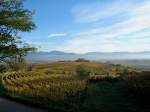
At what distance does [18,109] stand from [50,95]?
326 cm

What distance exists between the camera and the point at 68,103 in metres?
18.3

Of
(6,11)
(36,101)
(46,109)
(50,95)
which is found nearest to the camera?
(46,109)

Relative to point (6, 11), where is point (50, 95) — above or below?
below

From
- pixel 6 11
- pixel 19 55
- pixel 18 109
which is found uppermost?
pixel 6 11

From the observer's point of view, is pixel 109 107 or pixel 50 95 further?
pixel 50 95

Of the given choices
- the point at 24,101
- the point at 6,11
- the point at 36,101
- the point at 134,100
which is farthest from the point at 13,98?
the point at 134,100

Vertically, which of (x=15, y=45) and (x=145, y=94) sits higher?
(x=15, y=45)

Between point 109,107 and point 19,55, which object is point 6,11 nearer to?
point 19,55

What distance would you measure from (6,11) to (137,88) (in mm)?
9983

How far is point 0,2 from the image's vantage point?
23875 millimetres

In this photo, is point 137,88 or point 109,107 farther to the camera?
point 137,88

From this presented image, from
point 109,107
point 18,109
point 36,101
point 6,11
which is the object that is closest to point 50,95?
point 36,101

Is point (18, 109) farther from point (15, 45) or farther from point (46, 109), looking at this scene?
point (15, 45)

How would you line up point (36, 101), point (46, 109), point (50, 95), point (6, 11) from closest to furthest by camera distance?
point (46, 109) → point (36, 101) → point (50, 95) → point (6, 11)
